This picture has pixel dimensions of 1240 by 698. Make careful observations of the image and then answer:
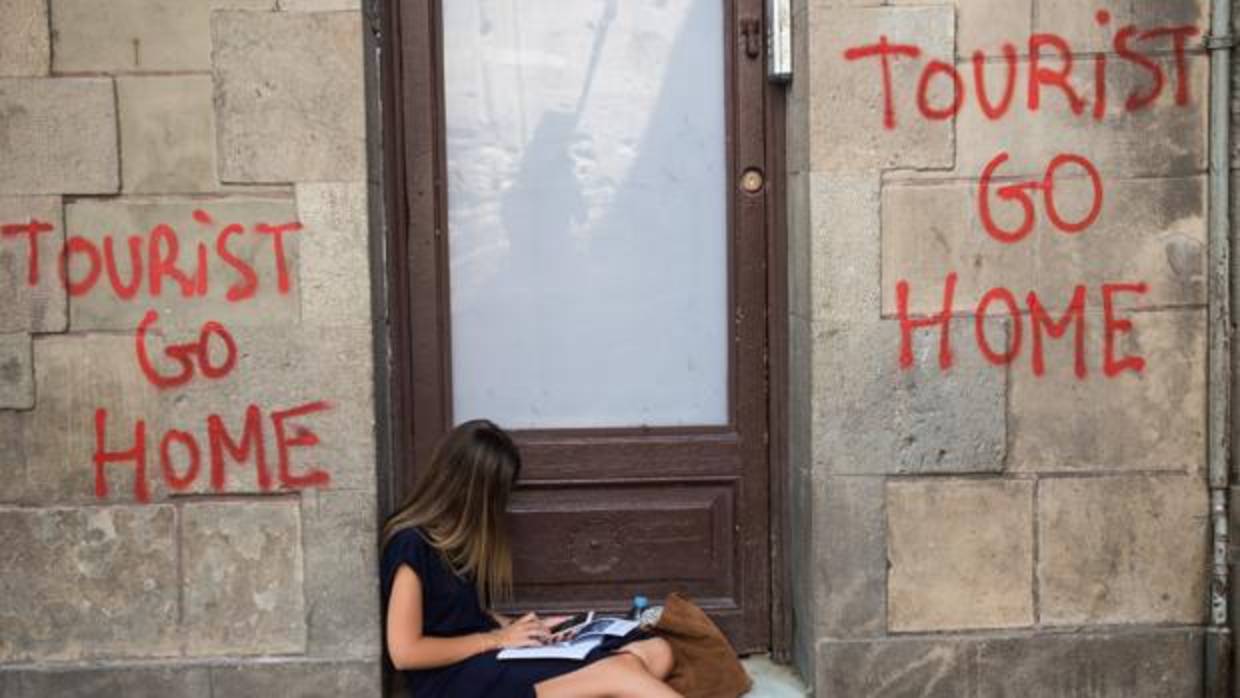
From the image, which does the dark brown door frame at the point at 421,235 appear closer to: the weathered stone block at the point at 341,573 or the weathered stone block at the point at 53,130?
the weathered stone block at the point at 341,573

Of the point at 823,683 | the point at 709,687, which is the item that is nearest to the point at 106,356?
the point at 709,687

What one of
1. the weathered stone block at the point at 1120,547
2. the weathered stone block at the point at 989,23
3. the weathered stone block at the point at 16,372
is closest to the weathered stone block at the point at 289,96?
the weathered stone block at the point at 16,372

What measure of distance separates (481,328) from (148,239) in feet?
3.88

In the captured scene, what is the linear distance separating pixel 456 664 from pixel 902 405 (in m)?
1.69

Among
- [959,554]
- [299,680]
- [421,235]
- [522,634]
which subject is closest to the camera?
[522,634]

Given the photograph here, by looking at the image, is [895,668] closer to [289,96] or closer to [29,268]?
[289,96]

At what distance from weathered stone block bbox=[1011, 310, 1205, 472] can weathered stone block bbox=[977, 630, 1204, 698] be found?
0.58m

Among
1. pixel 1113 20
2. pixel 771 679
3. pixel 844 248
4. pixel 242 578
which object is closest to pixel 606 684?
pixel 771 679

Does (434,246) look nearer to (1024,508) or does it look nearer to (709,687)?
(709,687)

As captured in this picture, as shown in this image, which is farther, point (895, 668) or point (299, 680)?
point (895, 668)

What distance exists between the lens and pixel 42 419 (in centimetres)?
503

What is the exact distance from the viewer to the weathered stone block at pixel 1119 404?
520cm

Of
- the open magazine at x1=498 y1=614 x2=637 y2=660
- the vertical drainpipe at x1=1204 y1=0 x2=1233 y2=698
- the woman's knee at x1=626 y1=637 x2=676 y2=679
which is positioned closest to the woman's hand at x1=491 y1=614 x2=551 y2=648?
the open magazine at x1=498 y1=614 x2=637 y2=660

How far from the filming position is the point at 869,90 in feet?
16.8
